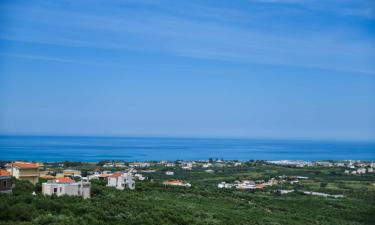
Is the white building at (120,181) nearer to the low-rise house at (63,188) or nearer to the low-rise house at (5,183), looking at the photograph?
the low-rise house at (63,188)

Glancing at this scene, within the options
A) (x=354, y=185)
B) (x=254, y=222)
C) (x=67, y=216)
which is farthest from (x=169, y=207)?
(x=354, y=185)

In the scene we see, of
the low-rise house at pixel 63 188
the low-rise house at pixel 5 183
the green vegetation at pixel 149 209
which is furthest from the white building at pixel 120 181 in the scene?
the low-rise house at pixel 5 183

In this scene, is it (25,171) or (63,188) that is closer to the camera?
(63,188)

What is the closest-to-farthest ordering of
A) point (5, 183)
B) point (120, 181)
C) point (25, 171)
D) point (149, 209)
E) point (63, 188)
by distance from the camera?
1. point (5, 183)
2. point (149, 209)
3. point (63, 188)
4. point (25, 171)
5. point (120, 181)

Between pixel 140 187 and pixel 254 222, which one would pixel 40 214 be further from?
pixel 140 187

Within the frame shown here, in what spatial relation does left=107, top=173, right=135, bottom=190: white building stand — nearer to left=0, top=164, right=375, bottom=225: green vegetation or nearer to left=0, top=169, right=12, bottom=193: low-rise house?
left=0, top=164, right=375, bottom=225: green vegetation

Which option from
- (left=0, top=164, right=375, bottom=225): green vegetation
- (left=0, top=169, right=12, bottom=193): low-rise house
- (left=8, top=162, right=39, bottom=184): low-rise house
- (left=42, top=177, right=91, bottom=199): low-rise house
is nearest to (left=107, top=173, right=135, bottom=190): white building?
(left=0, top=164, right=375, bottom=225): green vegetation

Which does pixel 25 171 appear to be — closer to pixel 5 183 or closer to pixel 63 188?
pixel 63 188

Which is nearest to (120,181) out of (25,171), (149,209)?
(25,171)
